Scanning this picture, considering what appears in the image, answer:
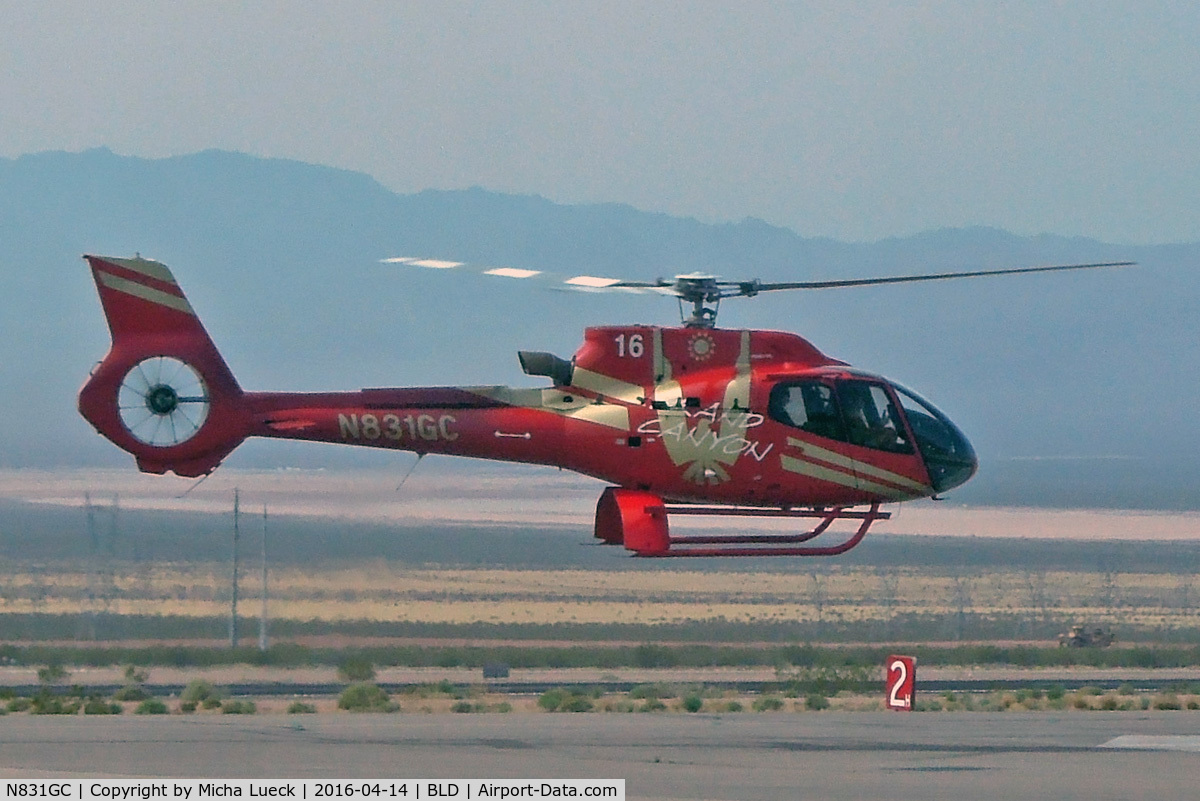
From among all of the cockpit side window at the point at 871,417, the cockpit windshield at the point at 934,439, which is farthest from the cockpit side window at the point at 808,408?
the cockpit windshield at the point at 934,439

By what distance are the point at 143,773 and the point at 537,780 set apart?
457 centimetres

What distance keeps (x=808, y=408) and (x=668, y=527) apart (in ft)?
8.68

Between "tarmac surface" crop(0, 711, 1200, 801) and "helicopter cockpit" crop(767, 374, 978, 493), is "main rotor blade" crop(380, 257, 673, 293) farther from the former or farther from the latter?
"tarmac surface" crop(0, 711, 1200, 801)

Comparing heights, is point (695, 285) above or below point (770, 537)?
above

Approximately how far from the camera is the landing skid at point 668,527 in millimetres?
29438

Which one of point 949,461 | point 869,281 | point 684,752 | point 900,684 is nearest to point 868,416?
point 949,461

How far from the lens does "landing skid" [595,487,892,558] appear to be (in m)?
29.4

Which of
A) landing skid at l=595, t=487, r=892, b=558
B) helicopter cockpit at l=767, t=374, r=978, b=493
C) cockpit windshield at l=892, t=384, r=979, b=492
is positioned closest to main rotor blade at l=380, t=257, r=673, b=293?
helicopter cockpit at l=767, t=374, r=978, b=493

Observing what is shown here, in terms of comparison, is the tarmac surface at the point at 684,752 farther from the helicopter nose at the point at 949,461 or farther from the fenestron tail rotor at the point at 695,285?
the fenestron tail rotor at the point at 695,285

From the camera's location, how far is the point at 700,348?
2962 cm

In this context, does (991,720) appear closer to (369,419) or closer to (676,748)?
(676,748)

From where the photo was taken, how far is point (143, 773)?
949 inches
